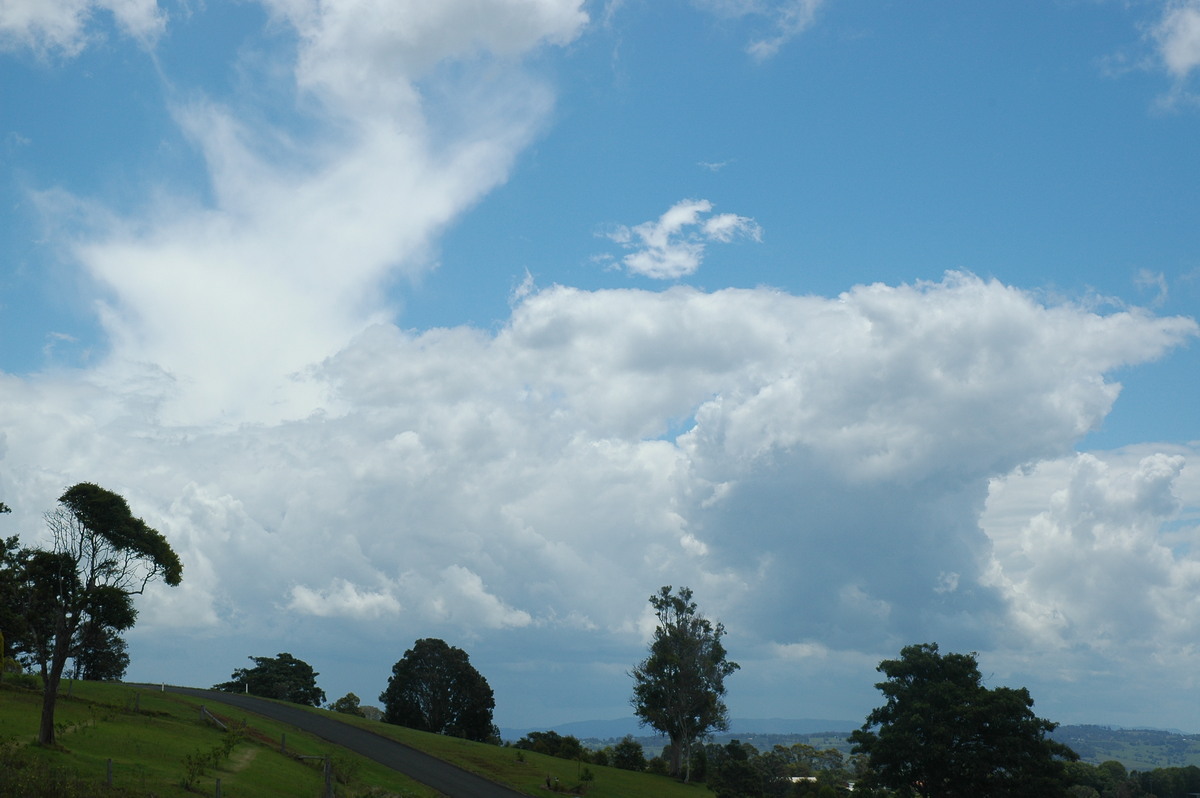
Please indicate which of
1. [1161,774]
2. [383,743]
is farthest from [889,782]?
[1161,774]

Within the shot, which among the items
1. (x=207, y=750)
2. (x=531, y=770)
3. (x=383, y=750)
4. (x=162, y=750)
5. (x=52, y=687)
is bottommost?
(x=531, y=770)

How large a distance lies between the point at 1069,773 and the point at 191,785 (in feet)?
168

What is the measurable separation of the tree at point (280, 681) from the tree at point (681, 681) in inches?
1556

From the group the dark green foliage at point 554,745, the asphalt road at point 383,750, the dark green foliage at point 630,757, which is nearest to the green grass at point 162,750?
the asphalt road at point 383,750

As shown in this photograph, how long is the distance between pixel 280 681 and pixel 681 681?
47722mm

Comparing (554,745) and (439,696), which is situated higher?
(439,696)

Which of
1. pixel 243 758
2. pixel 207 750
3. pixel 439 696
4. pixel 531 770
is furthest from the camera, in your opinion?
pixel 439 696

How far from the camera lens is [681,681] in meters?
83.1

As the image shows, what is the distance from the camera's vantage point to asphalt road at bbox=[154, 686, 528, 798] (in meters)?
53.4

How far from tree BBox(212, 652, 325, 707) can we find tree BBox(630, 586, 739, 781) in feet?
130

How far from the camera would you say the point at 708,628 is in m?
84.5

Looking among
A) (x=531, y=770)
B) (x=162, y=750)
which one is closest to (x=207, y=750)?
(x=162, y=750)

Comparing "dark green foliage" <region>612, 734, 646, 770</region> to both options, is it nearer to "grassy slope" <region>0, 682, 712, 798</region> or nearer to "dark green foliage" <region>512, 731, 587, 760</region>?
"dark green foliage" <region>512, 731, 587, 760</region>

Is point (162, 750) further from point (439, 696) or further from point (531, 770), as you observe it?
point (439, 696)
